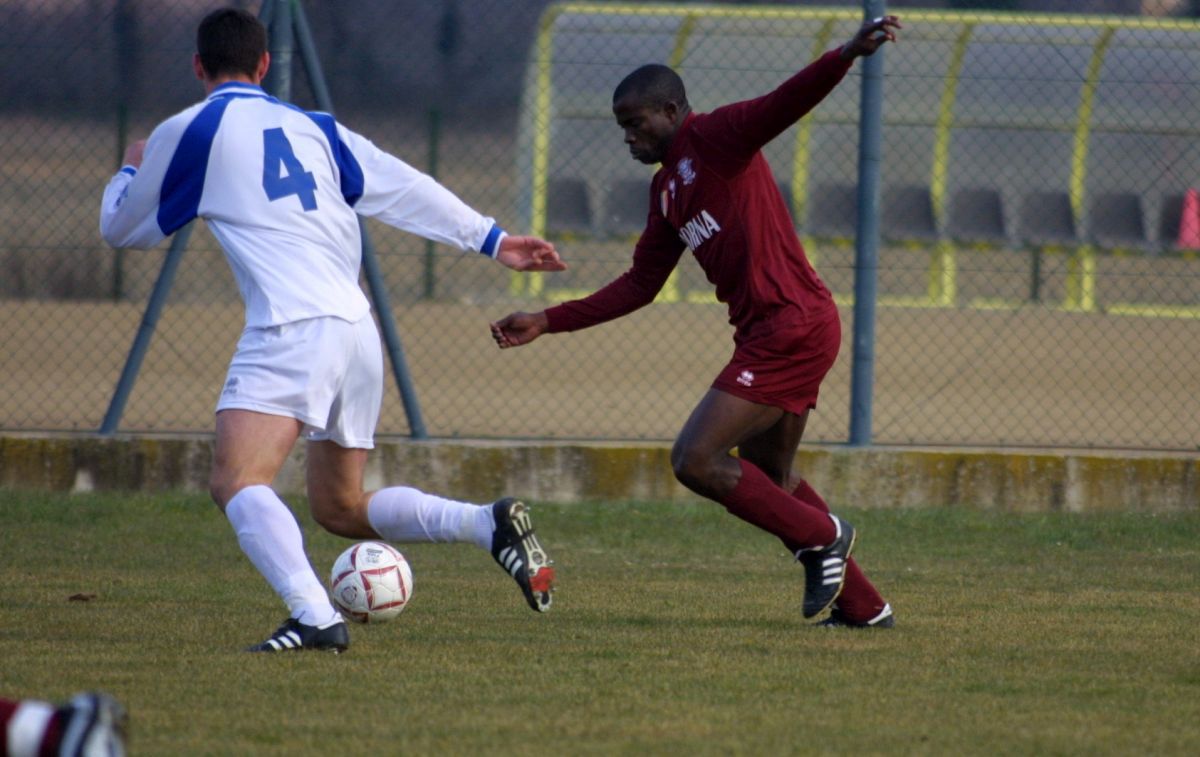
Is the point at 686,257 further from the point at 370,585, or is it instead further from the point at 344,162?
the point at 344,162

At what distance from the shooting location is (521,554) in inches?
202

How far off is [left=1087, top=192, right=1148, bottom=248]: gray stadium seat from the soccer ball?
1274 centimetres

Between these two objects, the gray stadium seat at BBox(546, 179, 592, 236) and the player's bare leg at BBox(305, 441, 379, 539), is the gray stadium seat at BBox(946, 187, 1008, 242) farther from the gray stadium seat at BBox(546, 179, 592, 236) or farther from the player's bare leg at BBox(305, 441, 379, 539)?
the player's bare leg at BBox(305, 441, 379, 539)

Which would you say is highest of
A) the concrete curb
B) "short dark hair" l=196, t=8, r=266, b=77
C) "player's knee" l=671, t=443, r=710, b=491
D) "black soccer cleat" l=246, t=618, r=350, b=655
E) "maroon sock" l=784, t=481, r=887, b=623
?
"short dark hair" l=196, t=8, r=266, b=77

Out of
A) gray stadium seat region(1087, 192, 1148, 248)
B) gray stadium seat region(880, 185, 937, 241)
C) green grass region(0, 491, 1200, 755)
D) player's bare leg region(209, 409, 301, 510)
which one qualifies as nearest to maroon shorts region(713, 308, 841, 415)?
green grass region(0, 491, 1200, 755)

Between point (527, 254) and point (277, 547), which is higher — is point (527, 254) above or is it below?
above

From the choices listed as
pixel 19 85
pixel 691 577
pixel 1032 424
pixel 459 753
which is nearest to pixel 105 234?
pixel 459 753

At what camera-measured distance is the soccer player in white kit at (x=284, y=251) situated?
4.93 m

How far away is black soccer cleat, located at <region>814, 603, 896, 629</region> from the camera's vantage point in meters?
5.67

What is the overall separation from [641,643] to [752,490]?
64 centimetres

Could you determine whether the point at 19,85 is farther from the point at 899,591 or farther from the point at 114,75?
the point at 899,591

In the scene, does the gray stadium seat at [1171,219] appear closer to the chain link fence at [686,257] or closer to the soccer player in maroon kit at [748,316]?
the chain link fence at [686,257]

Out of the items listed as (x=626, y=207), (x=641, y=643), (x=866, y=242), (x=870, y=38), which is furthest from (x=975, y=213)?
(x=641, y=643)

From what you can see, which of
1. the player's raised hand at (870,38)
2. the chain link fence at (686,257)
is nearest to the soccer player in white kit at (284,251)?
the player's raised hand at (870,38)
